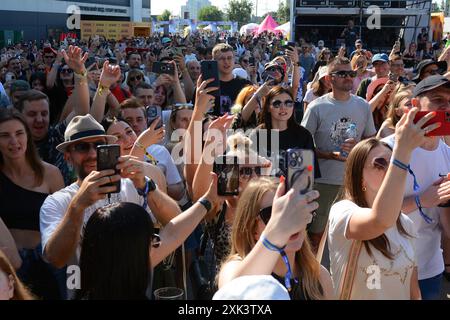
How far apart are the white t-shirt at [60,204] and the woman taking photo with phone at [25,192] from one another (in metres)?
0.35

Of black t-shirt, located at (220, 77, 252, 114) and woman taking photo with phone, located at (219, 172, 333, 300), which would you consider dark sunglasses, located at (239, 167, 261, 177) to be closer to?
woman taking photo with phone, located at (219, 172, 333, 300)

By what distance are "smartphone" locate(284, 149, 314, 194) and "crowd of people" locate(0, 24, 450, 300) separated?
22mm

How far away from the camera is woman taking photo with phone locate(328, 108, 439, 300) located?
2.27m

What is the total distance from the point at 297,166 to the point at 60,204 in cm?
138

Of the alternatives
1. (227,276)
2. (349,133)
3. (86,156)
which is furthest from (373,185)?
(349,133)

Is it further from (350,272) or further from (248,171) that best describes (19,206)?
(350,272)

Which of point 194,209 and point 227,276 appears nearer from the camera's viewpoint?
point 227,276

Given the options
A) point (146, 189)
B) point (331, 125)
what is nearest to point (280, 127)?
point (331, 125)

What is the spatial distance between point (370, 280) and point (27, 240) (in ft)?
6.26

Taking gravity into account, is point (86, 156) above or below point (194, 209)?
above

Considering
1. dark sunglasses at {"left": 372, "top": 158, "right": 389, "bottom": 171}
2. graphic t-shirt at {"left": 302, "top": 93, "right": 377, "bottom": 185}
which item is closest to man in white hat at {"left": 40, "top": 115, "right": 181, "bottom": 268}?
dark sunglasses at {"left": 372, "top": 158, "right": 389, "bottom": 171}

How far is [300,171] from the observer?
2051 mm

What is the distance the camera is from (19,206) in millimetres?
3219
